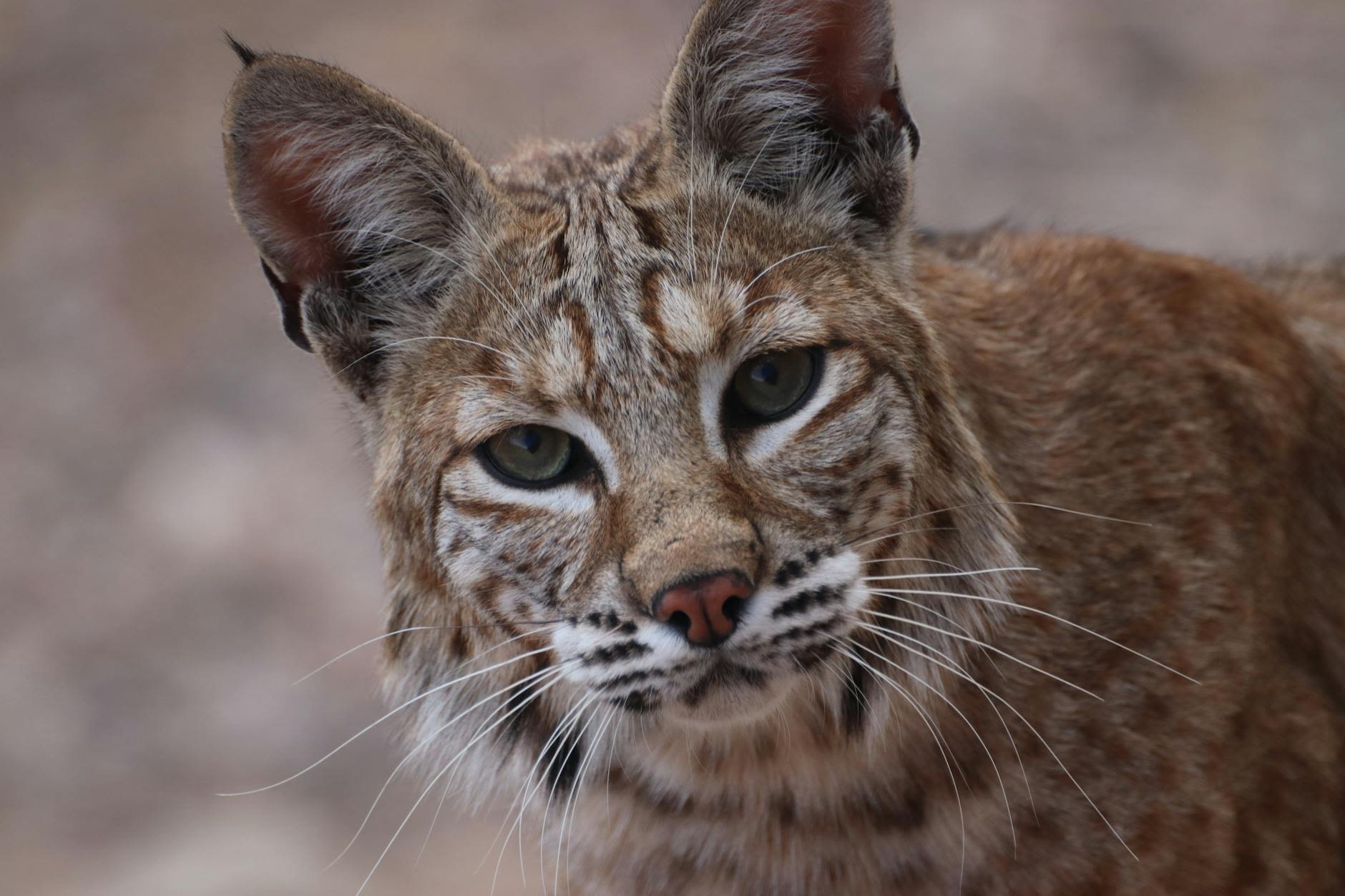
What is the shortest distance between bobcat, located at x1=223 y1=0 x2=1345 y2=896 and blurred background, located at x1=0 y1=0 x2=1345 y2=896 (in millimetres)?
2409

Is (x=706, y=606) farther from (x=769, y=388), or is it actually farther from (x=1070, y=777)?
A: (x=1070, y=777)

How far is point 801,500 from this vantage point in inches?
114

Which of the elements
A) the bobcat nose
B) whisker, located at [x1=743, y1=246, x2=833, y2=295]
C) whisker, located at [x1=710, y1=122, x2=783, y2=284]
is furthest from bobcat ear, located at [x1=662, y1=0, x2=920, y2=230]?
the bobcat nose

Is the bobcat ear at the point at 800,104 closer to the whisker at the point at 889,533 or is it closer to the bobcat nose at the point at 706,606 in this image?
the whisker at the point at 889,533

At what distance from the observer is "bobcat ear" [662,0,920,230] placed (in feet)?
10.3

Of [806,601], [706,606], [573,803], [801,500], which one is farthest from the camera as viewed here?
[573,803]

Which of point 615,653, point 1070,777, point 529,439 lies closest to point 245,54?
point 529,439

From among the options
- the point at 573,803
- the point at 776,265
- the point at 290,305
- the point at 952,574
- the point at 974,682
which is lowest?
the point at 573,803

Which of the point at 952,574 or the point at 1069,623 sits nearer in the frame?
the point at 952,574

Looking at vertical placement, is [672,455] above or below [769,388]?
below

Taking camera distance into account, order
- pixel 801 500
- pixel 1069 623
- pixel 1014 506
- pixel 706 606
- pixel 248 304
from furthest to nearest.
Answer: pixel 248 304, pixel 1014 506, pixel 1069 623, pixel 801 500, pixel 706 606

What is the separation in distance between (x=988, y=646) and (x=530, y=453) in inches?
42.5

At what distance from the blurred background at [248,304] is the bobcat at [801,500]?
2409 mm

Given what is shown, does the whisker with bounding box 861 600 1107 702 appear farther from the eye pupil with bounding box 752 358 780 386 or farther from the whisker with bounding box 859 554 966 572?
the eye pupil with bounding box 752 358 780 386
